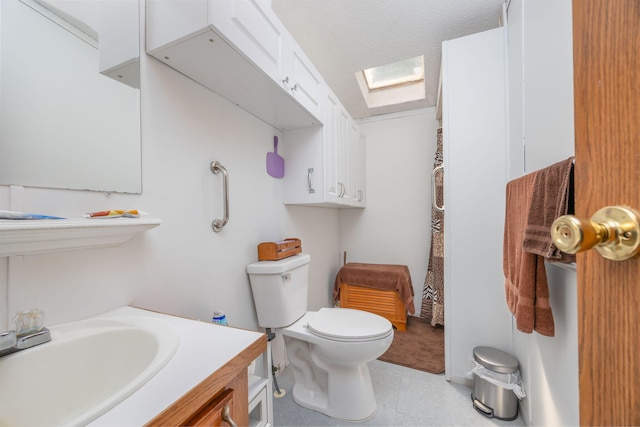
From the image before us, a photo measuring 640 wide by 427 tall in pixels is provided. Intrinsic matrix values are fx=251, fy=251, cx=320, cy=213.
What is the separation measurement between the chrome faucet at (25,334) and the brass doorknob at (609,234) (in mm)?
891

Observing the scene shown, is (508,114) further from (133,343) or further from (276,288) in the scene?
(133,343)

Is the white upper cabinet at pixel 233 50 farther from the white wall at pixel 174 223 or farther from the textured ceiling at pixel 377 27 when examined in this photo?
the textured ceiling at pixel 377 27

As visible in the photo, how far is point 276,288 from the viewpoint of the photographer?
131cm

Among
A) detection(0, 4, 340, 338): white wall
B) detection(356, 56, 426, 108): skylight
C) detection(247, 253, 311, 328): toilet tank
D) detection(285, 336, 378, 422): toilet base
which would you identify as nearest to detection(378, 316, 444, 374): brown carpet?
detection(285, 336, 378, 422): toilet base

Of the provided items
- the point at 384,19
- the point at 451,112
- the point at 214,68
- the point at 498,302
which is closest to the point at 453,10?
the point at 384,19

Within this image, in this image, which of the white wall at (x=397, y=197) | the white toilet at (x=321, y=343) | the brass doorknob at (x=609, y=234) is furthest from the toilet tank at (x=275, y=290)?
the white wall at (x=397, y=197)

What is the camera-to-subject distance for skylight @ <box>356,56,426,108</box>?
207cm

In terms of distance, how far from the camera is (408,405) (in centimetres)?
138

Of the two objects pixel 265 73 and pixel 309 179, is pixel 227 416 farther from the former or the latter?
pixel 309 179

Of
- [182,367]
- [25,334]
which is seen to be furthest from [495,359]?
[25,334]

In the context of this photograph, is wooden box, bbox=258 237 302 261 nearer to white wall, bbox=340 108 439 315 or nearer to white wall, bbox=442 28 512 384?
white wall, bbox=442 28 512 384

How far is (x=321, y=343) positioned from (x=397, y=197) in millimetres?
1814

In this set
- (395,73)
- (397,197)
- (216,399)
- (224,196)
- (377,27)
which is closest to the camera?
(216,399)

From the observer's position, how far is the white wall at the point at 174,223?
640 millimetres
